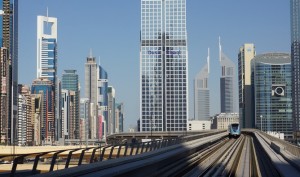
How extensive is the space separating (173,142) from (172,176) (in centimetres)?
2321

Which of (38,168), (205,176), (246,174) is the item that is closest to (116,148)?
(205,176)

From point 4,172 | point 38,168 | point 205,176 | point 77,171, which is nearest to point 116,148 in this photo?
point 205,176

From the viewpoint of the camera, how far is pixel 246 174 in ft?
94.7

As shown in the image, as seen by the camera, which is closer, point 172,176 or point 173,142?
point 172,176

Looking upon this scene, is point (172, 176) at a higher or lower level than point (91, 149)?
lower

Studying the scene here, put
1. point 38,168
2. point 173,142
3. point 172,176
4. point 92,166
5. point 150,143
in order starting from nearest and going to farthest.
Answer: point 38,168
point 92,166
point 172,176
point 150,143
point 173,142

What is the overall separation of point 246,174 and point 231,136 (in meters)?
82.6

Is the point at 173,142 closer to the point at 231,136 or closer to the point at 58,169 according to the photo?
the point at 58,169

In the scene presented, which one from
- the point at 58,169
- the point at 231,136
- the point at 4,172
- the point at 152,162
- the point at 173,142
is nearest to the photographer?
the point at 4,172

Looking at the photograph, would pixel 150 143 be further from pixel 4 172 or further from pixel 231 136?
pixel 231 136

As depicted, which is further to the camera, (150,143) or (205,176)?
(150,143)

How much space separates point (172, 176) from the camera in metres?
27.9

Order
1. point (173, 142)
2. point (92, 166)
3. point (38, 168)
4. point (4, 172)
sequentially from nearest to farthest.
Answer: point (4, 172)
point (38, 168)
point (92, 166)
point (173, 142)

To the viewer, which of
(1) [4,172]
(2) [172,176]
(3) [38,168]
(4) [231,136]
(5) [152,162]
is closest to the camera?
(1) [4,172]
